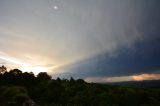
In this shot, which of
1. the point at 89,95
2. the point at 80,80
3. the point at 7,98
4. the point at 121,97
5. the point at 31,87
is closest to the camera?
the point at 121,97

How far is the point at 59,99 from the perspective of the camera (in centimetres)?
6316

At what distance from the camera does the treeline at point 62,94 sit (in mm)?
52750

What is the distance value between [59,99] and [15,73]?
26.1 m

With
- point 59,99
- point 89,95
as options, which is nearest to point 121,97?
point 89,95

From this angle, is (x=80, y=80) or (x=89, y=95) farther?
(x=80, y=80)

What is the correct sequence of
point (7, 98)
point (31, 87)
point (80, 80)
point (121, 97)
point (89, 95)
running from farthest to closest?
point (80, 80)
point (31, 87)
point (7, 98)
point (89, 95)
point (121, 97)

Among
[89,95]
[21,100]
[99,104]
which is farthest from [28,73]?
[99,104]

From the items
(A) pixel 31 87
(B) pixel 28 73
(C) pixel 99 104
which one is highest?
(B) pixel 28 73

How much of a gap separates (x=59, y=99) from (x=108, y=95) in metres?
13.4

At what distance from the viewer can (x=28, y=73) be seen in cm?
8412

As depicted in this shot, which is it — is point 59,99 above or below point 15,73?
below

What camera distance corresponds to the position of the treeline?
52750mm

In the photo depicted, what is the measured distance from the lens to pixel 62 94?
64.2 meters

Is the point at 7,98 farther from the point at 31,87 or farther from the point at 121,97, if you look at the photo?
the point at 121,97
